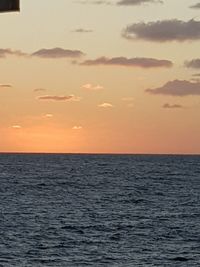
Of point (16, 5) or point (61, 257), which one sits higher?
point (16, 5)

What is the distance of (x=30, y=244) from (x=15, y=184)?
85.3 meters

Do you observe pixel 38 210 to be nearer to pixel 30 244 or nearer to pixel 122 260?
pixel 30 244

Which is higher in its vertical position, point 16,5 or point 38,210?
point 16,5

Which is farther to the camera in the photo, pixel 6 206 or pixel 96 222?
pixel 6 206

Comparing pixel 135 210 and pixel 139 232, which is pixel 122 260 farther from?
pixel 135 210

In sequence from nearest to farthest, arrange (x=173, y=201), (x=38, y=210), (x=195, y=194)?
(x=38, y=210)
(x=173, y=201)
(x=195, y=194)

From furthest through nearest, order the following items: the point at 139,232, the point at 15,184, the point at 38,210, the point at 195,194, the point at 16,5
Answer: the point at 15,184
the point at 195,194
the point at 38,210
the point at 139,232
the point at 16,5

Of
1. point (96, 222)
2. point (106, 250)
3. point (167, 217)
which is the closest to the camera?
point (106, 250)

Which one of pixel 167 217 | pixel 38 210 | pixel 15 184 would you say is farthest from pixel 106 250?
pixel 15 184

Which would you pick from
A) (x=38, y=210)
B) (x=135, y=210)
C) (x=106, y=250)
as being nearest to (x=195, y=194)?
(x=135, y=210)

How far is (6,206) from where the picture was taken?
9206cm

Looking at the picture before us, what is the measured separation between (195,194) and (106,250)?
2714 inches

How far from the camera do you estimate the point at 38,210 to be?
88.1 meters

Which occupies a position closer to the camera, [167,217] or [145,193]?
[167,217]
